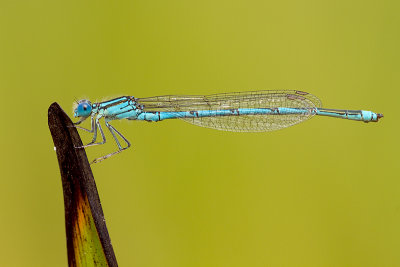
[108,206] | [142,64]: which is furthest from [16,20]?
[108,206]

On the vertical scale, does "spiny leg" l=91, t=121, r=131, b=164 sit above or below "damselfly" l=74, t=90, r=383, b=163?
below

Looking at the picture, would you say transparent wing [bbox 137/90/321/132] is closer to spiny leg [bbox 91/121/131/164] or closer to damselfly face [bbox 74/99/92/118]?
spiny leg [bbox 91/121/131/164]

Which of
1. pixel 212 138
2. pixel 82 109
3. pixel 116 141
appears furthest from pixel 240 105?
pixel 82 109

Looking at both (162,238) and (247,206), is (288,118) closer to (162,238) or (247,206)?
(247,206)

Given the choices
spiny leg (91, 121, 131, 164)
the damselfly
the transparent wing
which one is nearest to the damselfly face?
the damselfly

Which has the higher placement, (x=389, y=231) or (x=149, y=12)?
(x=149, y=12)

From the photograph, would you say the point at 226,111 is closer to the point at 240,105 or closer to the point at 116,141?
the point at 240,105

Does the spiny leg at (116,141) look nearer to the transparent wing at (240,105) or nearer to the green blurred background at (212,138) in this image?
the green blurred background at (212,138)
